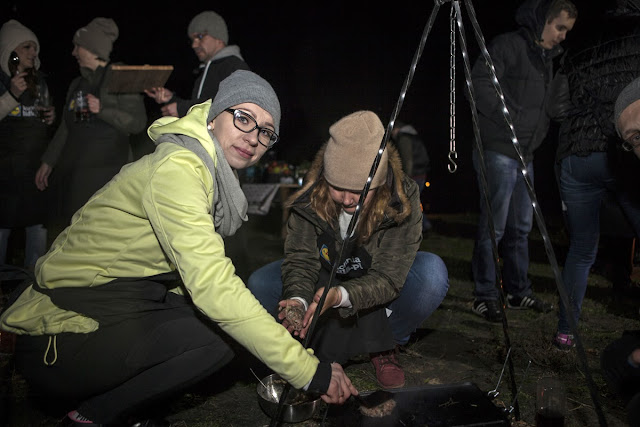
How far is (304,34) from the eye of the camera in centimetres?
1398

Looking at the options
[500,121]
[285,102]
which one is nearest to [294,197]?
[500,121]

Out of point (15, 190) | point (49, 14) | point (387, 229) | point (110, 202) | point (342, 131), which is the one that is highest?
point (49, 14)

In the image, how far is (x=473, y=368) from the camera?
2.91 meters

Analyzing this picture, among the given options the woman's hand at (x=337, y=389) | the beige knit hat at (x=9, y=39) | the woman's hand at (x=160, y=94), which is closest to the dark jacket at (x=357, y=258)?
the woman's hand at (x=337, y=389)

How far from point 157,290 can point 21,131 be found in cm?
279

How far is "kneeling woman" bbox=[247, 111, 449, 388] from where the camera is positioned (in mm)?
2318

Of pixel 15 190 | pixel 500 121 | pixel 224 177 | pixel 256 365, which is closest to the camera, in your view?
pixel 224 177

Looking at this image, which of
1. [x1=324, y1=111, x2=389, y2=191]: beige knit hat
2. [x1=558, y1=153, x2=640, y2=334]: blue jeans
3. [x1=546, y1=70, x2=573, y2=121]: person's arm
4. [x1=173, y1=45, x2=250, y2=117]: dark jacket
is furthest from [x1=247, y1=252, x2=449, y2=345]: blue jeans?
[x1=173, y1=45, x2=250, y2=117]: dark jacket

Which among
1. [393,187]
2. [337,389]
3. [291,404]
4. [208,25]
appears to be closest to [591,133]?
[393,187]

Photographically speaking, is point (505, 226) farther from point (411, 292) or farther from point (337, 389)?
point (337, 389)

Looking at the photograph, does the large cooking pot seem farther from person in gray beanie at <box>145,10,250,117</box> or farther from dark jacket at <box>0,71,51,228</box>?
dark jacket at <box>0,71,51,228</box>

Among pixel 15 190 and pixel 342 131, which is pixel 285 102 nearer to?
pixel 15 190

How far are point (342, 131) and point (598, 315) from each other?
3008 millimetres

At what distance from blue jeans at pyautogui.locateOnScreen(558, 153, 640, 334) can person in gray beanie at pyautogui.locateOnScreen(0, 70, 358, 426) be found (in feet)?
6.23
